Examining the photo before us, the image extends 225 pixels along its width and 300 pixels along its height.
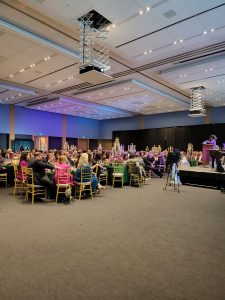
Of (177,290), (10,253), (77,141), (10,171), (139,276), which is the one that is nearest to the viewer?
(177,290)

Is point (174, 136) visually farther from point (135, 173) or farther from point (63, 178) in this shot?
point (63, 178)

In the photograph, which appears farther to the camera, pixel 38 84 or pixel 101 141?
pixel 101 141

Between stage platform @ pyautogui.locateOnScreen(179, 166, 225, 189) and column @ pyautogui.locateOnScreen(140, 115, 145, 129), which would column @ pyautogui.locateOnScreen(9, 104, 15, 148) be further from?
stage platform @ pyautogui.locateOnScreen(179, 166, 225, 189)

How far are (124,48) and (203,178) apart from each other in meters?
5.19

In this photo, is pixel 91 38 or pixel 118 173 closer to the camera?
pixel 91 38

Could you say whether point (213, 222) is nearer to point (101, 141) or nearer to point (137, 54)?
point (137, 54)

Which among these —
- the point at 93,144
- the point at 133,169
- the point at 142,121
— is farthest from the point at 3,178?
the point at 93,144

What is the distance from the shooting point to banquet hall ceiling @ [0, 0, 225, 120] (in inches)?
207

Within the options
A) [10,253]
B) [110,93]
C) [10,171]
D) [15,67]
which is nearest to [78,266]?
[10,253]

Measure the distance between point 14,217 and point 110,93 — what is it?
9.50 metres

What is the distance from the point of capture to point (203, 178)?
28.4 feet

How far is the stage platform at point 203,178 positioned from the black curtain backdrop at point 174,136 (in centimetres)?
835

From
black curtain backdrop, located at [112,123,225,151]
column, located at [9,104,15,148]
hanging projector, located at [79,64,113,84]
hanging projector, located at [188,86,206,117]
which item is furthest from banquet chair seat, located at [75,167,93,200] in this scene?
black curtain backdrop, located at [112,123,225,151]

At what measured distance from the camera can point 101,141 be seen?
23422 mm
